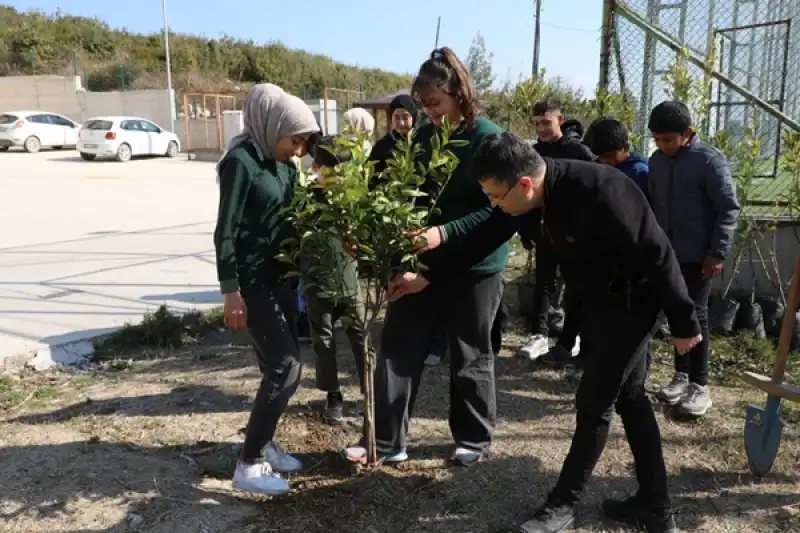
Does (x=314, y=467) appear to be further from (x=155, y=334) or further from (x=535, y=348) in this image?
(x=155, y=334)

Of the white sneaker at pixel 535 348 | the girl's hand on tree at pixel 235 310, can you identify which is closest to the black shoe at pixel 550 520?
the girl's hand on tree at pixel 235 310

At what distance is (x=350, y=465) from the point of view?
310 centimetres

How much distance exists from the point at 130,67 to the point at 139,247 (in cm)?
3008

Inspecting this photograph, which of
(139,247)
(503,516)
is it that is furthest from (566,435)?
(139,247)

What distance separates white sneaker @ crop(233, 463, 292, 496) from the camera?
289cm

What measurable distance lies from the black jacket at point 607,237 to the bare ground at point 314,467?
40.1 inches

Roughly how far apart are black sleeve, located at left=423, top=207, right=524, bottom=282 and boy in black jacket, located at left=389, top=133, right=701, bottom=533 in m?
0.08

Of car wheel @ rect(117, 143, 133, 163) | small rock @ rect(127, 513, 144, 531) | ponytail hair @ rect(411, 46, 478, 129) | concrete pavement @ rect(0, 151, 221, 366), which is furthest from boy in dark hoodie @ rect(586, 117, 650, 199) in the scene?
car wheel @ rect(117, 143, 133, 163)

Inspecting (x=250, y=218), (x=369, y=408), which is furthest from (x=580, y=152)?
(x=250, y=218)

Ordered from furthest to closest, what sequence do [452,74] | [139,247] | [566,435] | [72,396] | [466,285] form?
[139,247] < [72,396] < [566,435] < [466,285] < [452,74]

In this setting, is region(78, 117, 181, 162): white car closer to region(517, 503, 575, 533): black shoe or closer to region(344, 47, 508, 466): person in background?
region(344, 47, 508, 466): person in background

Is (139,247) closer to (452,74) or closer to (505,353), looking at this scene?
(505,353)

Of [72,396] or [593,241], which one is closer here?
[593,241]

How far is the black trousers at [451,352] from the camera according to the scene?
9.96 feet
